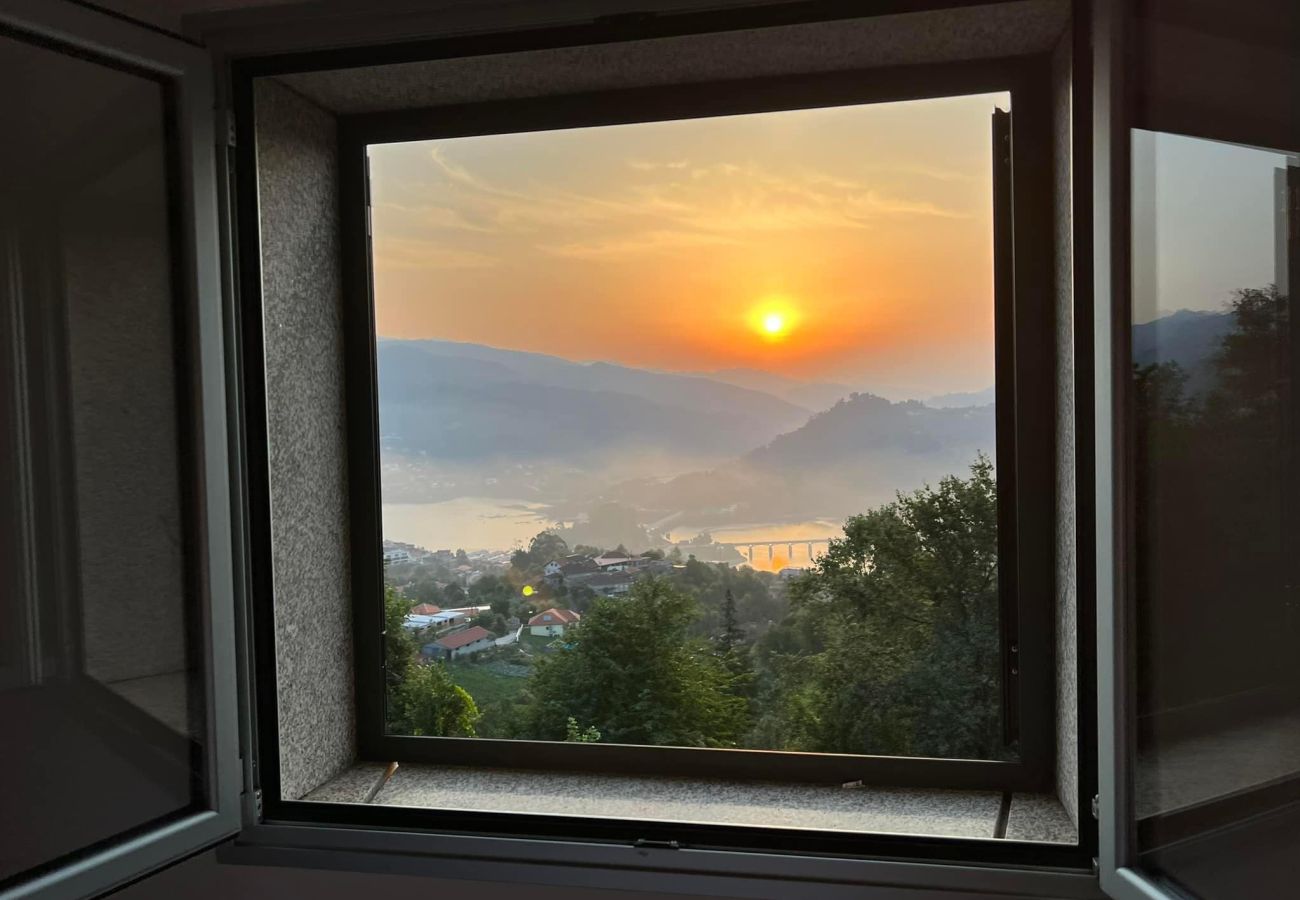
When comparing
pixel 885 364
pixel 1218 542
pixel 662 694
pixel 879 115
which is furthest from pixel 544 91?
pixel 1218 542

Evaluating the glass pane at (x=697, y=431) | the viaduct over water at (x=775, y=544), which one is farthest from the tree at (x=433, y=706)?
the viaduct over water at (x=775, y=544)

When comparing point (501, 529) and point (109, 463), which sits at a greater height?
point (109, 463)

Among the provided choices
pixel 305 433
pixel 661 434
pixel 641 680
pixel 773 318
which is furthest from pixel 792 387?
pixel 305 433

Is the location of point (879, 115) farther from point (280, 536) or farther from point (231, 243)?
point (280, 536)

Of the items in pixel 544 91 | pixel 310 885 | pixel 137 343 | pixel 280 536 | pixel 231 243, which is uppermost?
pixel 544 91

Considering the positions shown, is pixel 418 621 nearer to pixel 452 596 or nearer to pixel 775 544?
pixel 452 596

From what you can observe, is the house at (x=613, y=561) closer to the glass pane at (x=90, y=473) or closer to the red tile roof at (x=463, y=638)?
the red tile roof at (x=463, y=638)
